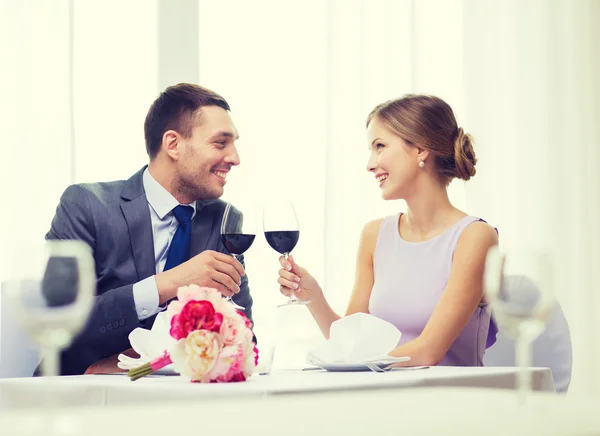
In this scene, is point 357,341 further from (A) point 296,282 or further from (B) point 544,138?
(B) point 544,138

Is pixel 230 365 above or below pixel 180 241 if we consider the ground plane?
below

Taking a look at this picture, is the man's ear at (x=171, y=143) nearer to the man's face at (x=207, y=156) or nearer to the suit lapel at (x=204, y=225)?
the man's face at (x=207, y=156)

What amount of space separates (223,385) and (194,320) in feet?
0.38

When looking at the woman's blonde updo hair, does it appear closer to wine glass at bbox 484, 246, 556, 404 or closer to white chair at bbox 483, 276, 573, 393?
white chair at bbox 483, 276, 573, 393

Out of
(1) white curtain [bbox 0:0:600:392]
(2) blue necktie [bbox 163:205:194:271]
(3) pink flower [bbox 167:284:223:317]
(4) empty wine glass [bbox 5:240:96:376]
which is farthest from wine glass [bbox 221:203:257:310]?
(1) white curtain [bbox 0:0:600:392]

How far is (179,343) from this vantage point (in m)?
1.30

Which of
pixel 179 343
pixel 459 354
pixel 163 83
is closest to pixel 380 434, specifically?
pixel 179 343

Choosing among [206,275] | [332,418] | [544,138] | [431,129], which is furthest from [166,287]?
[544,138]

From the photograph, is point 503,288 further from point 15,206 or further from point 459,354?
point 15,206

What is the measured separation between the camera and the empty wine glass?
984mm

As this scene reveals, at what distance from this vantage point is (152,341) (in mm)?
1506

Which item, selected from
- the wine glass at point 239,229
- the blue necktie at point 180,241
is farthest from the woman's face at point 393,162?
the wine glass at point 239,229

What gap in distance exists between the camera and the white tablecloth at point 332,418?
56 centimetres

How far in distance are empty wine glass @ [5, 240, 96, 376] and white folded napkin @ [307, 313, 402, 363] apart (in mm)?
683
